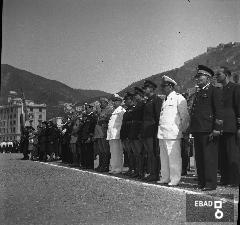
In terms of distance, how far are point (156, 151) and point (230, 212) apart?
3870 millimetres

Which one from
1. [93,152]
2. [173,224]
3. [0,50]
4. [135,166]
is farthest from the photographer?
[93,152]

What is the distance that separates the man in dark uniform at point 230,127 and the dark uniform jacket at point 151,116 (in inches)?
38.7

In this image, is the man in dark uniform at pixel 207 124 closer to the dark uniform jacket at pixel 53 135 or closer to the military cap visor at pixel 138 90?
the military cap visor at pixel 138 90

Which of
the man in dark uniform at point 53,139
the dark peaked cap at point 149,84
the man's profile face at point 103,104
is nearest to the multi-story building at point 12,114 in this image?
the dark peaked cap at point 149,84

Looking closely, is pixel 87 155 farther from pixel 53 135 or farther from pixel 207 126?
pixel 207 126

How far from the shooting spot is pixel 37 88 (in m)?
4.04

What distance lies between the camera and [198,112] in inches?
231

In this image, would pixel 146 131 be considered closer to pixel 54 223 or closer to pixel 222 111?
pixel 222 111

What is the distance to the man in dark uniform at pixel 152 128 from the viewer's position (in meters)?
7.02

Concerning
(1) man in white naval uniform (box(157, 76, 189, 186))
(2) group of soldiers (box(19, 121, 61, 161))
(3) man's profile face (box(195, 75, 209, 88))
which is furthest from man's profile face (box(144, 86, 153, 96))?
(2) group of soldiers (box(19, 121, 61, 161))

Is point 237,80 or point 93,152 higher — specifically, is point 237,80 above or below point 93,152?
above

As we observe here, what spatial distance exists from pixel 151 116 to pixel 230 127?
1223 mm

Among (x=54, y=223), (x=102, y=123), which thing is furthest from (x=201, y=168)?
(x=102, y=123)

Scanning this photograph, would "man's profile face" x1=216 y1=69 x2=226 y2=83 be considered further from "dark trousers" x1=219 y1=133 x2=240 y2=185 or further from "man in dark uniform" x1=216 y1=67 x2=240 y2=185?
"dark trousers" x1=219 y1=133 x2=240 y2=185
